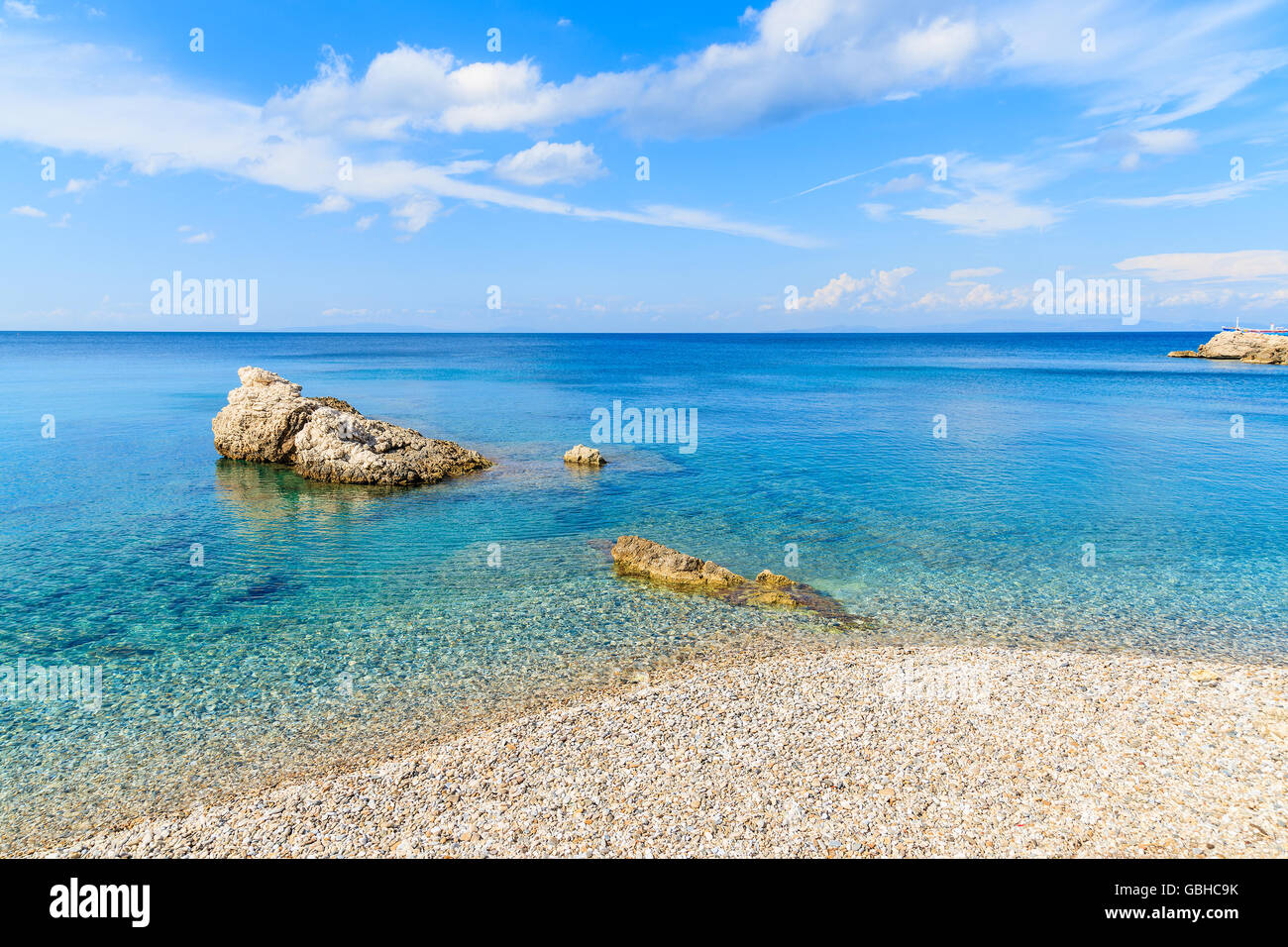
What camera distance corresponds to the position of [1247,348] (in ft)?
430

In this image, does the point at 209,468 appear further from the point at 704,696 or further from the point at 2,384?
the point at 2,384

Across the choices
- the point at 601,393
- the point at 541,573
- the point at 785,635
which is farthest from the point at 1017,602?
the point at 601,393

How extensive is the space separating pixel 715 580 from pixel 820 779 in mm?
10142

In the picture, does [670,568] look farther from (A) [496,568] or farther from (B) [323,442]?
(B) [323,442]

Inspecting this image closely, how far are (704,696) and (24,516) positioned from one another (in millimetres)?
29341

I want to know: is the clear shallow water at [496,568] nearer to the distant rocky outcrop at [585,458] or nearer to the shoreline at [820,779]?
the distant rocky outcrop at [585,458]

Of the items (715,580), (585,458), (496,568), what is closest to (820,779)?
(715,580)

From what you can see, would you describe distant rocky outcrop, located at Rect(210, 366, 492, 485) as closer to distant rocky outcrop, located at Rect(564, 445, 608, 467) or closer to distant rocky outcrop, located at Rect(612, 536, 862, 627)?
distant rocky outcrop, located at Rect(564, 445, 608, 467)

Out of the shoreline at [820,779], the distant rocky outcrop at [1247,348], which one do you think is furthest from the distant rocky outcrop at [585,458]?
the distant rocky outcrop at [1247,348]

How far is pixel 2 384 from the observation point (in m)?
78.2

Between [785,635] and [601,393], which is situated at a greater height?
[601,393]

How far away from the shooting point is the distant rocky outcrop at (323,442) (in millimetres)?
33969

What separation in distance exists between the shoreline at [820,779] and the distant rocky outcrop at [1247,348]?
492 feet

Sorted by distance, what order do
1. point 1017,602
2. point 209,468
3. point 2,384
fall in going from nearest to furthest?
point 1017,602 < point 209,468 < point 2,384
